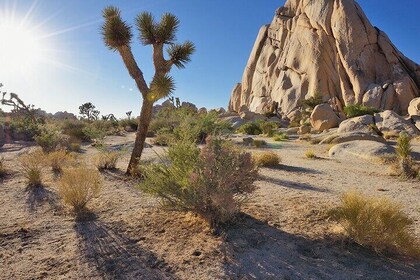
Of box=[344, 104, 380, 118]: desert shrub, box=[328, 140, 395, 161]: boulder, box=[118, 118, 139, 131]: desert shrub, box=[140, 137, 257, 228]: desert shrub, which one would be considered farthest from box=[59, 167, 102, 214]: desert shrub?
box=[118, 118, 139, 131]: desert shrub

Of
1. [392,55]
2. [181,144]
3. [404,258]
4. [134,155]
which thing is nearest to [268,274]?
[404,258]

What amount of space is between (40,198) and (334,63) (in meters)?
41.9

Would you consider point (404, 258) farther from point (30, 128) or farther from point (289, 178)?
point (30, 128)

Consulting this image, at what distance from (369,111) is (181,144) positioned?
28.0 m

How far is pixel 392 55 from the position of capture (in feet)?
126

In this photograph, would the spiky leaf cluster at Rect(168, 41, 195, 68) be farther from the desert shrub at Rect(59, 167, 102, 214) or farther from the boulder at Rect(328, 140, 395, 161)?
the boulder at Rect(328, 140, 395, 161)

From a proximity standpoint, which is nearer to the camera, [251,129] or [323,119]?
[323,119]

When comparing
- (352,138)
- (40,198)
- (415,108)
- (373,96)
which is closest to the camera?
(40,198)

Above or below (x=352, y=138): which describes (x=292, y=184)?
below

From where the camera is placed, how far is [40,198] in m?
6.53

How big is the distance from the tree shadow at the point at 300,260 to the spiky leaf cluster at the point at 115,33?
258 inches

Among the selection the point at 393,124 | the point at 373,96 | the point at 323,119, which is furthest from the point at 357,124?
the point at 373,96

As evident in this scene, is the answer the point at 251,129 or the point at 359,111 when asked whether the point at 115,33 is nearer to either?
the point at 251,129

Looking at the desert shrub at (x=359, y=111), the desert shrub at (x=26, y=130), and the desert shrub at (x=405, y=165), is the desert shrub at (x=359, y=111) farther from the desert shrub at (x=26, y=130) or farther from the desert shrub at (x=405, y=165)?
the desert shrub at (x=26, y=130)
